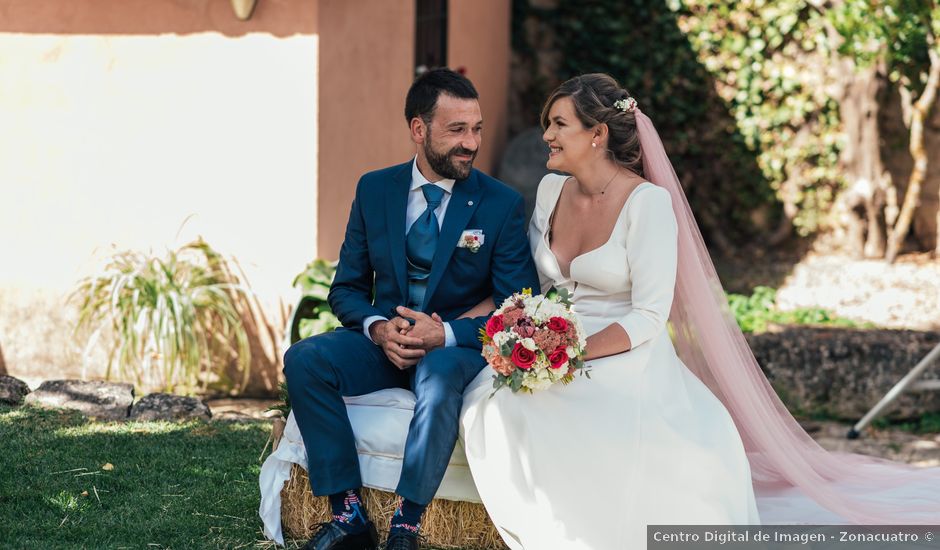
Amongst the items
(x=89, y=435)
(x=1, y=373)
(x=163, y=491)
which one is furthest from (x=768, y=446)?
(x=1, y=373)

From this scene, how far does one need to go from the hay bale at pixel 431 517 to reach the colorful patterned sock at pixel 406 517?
0.73 feet

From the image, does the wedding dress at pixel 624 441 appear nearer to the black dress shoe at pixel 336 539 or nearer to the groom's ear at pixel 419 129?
the black dress shoe at pixel 336 539

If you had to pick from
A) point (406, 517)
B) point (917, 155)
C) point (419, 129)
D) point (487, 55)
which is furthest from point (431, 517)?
point (917, 155)

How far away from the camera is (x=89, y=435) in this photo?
5109mm

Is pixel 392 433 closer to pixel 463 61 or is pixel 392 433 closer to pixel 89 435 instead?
pixel 89 435

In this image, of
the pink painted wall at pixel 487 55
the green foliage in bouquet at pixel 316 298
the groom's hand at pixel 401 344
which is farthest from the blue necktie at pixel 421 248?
the pink painted wall at pixel 487 55

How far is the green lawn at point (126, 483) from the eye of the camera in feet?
12.7

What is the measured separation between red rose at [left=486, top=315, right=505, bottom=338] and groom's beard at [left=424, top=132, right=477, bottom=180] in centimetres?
78

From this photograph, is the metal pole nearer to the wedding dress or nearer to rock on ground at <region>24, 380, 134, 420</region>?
the wedding dress

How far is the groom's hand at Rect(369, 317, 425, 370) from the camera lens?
12.9 feet

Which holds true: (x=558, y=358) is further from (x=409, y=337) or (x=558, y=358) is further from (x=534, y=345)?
(x=409, y=337)

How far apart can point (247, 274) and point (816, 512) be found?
3630 mm

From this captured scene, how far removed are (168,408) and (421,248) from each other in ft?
6.74

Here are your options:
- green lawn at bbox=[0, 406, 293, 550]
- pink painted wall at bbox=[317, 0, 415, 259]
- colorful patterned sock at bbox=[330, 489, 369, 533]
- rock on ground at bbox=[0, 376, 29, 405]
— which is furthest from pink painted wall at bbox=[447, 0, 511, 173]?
colorful patterned sock at bbox=[330, 489, 369, 533]
